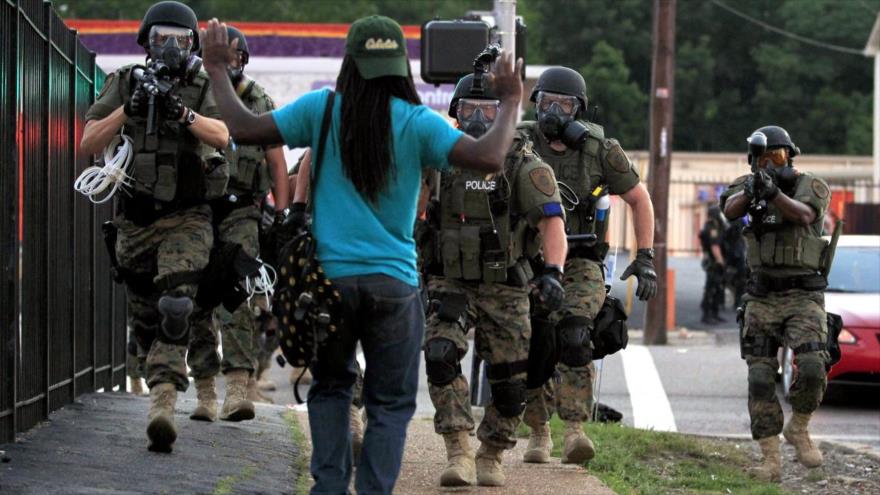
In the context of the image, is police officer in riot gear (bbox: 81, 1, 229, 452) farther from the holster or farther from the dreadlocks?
the dreadlocks

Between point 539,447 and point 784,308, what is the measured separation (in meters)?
2.14

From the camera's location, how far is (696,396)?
631 inches

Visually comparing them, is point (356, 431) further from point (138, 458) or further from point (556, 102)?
point (556, 102)

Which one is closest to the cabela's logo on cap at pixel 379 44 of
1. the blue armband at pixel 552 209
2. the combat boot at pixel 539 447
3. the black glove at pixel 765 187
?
the blue armband at pixel 552 209

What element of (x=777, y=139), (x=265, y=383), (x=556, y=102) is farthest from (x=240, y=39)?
(x=265, y=383)

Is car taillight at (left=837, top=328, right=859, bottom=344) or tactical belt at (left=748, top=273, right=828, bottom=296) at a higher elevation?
tactical belt at (left=748, top=273, right=828, bottom=296)

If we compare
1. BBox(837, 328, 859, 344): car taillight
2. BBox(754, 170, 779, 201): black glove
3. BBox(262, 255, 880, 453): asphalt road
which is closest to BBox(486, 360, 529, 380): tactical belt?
BBox(754, 170, 779, 201): black glove

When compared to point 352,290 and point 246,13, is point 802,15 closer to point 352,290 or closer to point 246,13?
point 246,13

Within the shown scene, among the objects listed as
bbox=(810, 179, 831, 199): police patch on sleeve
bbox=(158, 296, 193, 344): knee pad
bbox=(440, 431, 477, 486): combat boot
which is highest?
bbox=(810, 179, 831, 199): police patch on sleeve

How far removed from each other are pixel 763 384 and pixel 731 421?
3772 mm

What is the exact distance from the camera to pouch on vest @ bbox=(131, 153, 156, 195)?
8266 mm

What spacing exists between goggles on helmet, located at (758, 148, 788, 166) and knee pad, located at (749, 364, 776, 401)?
135 cm

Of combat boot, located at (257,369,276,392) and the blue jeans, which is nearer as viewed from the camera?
the blue jeans

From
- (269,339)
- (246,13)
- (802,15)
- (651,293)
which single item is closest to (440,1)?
(246,13)
